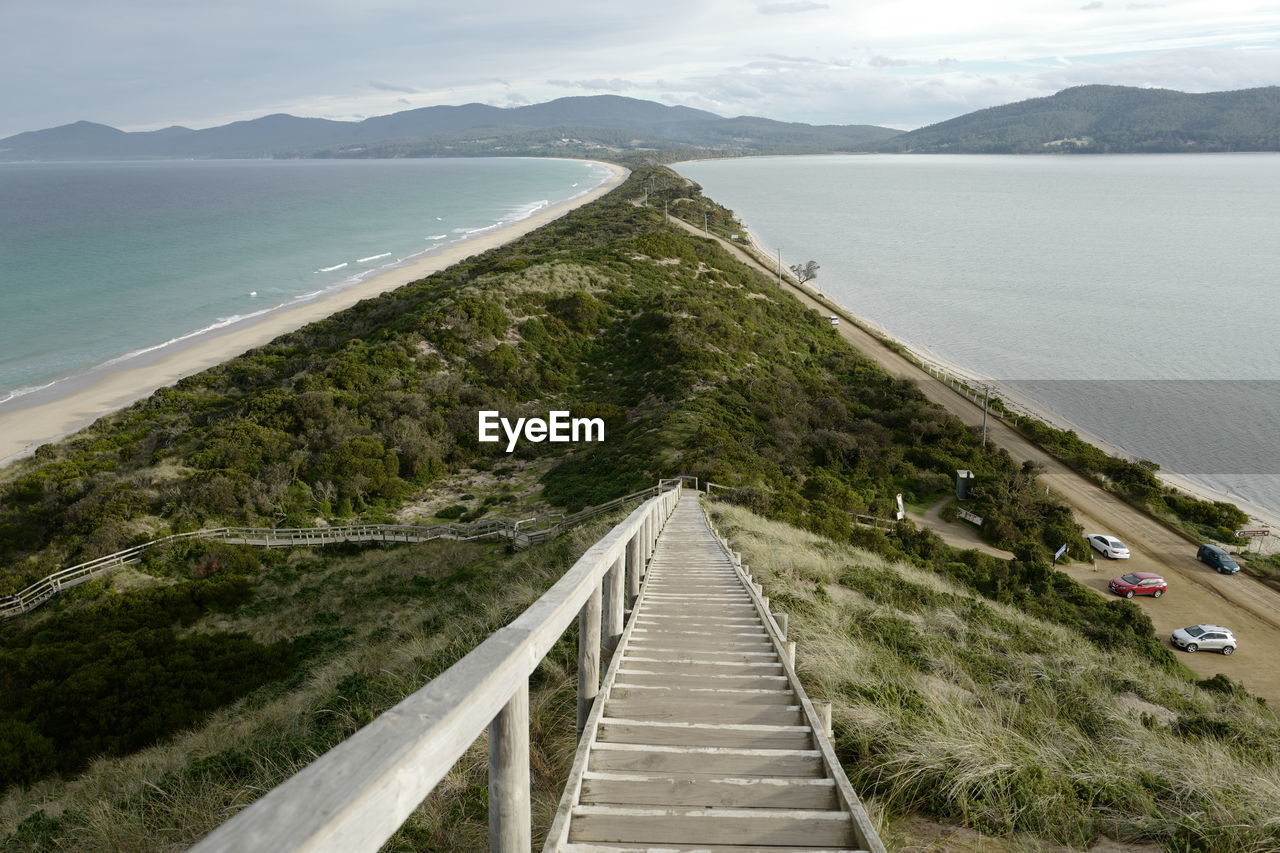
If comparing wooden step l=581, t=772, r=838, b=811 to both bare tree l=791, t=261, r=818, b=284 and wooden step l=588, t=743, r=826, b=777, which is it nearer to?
wooden step l=588, t=743, r=826, b=777

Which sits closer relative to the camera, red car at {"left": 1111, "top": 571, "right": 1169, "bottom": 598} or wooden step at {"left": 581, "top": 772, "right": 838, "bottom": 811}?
wooden step at {"left": 581, "top": 772, "right": 838, "bottom": 811}

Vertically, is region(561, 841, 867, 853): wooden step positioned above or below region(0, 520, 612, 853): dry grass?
above

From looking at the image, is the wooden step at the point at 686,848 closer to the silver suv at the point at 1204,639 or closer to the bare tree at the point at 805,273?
the silver suv at the point at 1204,639

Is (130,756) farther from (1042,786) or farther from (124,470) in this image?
(124,470)

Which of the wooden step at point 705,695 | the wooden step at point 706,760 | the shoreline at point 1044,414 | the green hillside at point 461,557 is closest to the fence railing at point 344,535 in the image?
the green hillside at point 461,557

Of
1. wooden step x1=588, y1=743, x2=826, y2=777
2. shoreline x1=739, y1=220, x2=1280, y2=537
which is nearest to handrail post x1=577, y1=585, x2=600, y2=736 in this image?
wooden step x1=588, y1=743, x2=826, y2=777

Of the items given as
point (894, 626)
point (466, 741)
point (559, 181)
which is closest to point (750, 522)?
point (894, 626)

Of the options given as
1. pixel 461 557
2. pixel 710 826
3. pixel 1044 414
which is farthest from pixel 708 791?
pixel 1044 414
